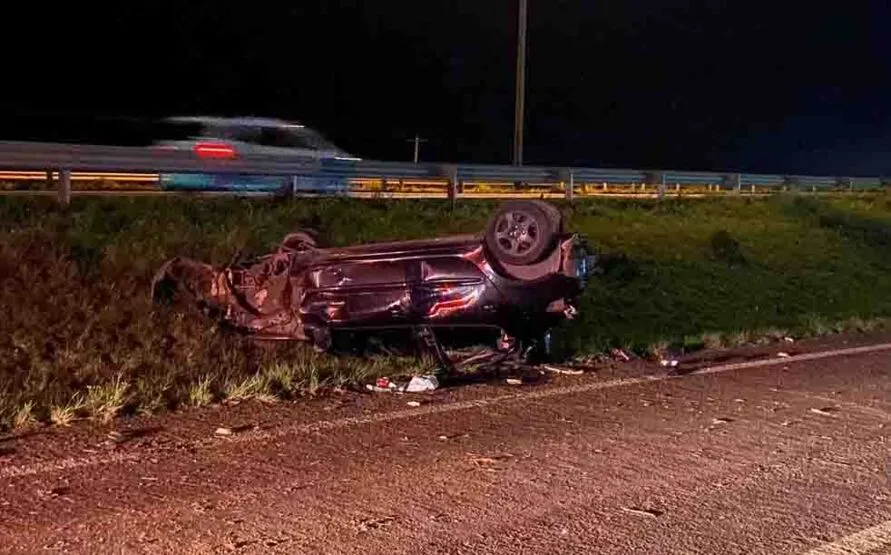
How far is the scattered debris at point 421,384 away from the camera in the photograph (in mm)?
8570

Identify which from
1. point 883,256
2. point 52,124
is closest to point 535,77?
point 52,124

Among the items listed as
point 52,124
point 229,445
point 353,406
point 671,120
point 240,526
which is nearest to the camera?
point 240,526

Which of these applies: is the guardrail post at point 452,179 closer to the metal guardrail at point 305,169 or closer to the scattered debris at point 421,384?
the metal guardrail at point 305,169

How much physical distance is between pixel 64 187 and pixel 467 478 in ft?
25.7

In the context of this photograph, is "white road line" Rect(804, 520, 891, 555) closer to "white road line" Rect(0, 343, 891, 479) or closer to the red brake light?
"white road line" Rect(0, 343, 891, 479)

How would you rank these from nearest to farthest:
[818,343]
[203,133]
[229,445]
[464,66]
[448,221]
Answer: [229,445] < [818,343] < [448,221] < [203,133] < [464,66]

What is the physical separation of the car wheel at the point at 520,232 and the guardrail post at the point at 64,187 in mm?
5926

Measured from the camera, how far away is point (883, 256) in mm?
21703

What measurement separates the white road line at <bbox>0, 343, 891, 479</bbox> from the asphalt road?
0.02 m

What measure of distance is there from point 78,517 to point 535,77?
65332 mm

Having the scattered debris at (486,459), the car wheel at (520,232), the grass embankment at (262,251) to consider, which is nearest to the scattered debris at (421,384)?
the grass embankment at (262,251)

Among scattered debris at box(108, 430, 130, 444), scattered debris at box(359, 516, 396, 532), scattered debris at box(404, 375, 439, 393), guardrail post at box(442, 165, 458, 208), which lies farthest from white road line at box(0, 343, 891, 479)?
guardrail post at box(442, 165, 458, 208)

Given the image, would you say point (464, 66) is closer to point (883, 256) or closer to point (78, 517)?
point (883, 256)

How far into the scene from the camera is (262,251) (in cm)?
1052
